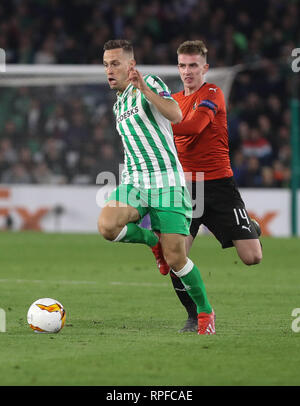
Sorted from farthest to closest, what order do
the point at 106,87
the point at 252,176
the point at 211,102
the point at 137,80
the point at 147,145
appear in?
the point at 106,87 < the point at 252,176 < the point at 211,102 < the point at 147,145 < the point at 137,80

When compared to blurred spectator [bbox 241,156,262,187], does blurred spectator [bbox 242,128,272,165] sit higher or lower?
higher

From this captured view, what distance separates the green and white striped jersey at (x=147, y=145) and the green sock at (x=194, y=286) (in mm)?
643

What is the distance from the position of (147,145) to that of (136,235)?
26.9 inches

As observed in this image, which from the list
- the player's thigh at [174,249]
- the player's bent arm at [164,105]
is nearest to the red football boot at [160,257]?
the player's thigh at [174,249]

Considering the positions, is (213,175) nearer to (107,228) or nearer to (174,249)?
(174,249)

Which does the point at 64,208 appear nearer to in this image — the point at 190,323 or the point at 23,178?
the point at 23,178

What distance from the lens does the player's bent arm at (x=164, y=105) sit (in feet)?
20.9

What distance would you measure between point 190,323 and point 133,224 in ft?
3.24

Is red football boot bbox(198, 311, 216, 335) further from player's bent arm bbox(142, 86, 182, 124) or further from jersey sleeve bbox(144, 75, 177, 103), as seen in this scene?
jersey sleeve bbox(144, 75, 177, 103)

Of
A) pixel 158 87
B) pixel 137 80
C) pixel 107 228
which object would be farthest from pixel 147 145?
pixel 107 228

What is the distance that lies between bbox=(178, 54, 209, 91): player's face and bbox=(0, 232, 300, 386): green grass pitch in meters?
1.95

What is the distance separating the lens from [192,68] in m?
7.23

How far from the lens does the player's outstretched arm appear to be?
634 cm

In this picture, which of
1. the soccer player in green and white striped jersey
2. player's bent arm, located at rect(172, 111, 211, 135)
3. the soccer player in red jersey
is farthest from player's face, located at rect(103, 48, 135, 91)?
the soccer player in red jersey
